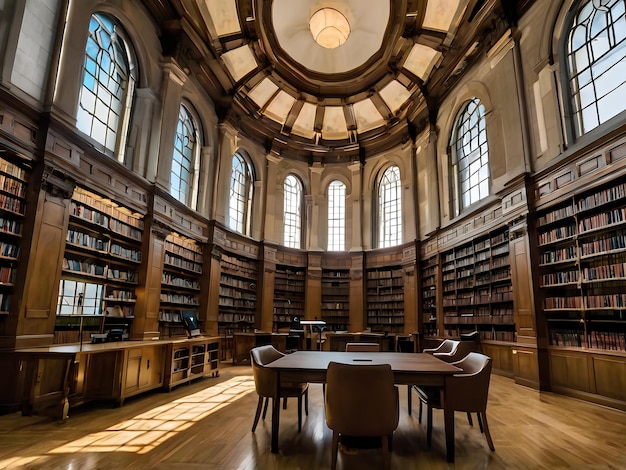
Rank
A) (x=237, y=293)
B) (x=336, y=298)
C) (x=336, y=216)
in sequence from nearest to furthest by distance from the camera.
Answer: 1. (x=237, y=293)
2. (x=336, y=298)
3. (x=336, y=216)

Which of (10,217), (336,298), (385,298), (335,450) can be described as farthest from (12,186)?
(385,298)

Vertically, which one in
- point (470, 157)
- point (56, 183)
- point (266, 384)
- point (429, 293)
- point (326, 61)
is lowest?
point (266, 384)

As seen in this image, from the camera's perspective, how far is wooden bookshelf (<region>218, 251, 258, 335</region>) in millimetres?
Result: 9922

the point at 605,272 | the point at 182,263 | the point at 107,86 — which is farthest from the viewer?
the point at 182,263

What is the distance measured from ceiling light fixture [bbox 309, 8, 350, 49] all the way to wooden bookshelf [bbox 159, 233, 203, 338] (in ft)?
21.8

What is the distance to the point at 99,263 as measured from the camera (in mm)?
5914

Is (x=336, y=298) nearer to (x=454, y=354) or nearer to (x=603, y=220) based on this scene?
(x=454, y=354)

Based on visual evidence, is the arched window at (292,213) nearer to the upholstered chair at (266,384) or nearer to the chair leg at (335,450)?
the upholstered chair at (266,384)

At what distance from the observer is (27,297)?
14.3 ft

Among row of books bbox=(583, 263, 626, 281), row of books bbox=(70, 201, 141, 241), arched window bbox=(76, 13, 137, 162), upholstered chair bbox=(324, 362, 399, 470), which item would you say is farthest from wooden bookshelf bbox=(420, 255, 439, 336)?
arched window bbox=(76, 13, 137, 162)

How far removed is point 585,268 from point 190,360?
20.1ft

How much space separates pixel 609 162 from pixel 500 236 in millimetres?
2618

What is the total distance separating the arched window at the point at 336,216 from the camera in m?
12.8

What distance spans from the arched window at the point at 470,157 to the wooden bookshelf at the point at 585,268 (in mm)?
2543
